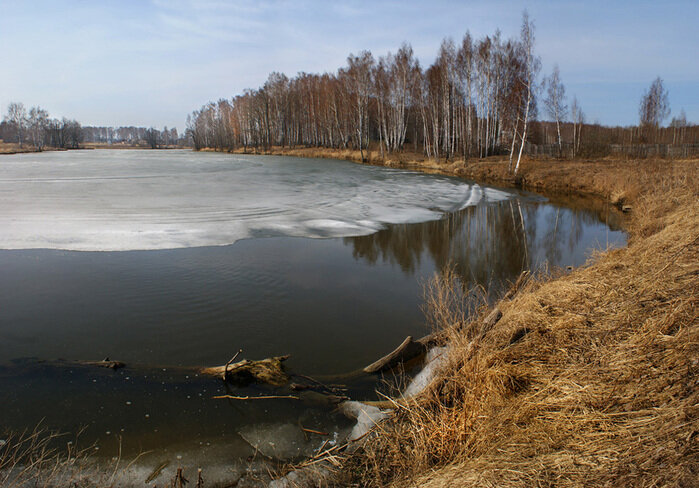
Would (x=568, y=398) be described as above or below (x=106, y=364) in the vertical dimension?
above

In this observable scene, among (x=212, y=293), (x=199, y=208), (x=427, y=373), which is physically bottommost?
(x=427, y=373)

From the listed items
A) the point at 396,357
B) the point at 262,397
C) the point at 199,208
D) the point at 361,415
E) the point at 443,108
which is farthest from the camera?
the point at 443,108

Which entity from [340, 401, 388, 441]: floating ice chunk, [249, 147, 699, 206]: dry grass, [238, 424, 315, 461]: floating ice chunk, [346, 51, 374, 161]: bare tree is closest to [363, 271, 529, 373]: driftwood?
[340, 401, 388, 441]: floating ice chunk

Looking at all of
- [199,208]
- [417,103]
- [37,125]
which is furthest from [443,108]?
[37,125]

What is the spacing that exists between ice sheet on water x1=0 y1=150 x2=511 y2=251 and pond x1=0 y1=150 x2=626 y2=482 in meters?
0.10

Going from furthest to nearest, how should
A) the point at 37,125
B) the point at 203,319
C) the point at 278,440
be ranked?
the point at 37,125 → the point at 203,319 → the point at 278,440

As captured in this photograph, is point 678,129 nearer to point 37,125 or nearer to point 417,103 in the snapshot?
point 417,103

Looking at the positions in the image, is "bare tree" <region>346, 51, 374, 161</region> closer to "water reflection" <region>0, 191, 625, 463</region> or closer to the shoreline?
the shoreline

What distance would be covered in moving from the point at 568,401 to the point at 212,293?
18.9ft

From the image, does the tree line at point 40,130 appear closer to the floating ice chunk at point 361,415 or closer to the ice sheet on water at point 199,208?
the ice sheet on water at point 199,208

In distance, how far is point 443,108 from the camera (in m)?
37.4

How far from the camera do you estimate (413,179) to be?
27.2 meters

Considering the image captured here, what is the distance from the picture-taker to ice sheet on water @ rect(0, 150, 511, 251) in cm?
1080

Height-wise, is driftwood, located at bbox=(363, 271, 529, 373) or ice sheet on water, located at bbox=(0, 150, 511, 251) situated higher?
ice sheet on water, located at bbox=(0, 150, 511, 251)
